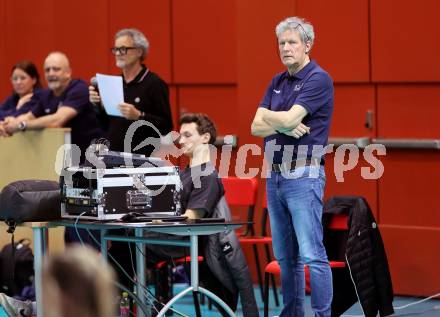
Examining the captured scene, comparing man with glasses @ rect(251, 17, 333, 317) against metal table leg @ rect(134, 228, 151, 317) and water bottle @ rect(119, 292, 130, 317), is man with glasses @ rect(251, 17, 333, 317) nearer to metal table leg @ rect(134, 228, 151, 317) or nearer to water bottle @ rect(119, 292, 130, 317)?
metal table leg @ rect(134, 228, 151, 317)

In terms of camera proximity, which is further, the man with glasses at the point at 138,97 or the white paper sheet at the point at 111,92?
the man with glasses at the point at 138,97

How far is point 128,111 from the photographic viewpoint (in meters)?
6.21

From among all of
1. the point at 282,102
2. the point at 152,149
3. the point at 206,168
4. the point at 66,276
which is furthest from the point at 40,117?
the point at 66,276

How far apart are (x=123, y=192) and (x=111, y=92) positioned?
1.30 metres

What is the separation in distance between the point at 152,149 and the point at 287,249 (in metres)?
1.42

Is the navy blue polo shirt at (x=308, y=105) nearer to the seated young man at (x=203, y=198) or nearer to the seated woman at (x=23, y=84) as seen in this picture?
the seated young man at (x=203, y=198)

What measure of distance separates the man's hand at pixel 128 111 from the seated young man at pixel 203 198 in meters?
0.38

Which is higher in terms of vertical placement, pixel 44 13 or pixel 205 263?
pixel 44 13

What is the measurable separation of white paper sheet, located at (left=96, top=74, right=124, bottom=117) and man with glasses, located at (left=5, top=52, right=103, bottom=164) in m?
0.88

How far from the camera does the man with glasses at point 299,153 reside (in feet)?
17.1

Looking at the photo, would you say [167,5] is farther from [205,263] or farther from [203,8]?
[205,263]

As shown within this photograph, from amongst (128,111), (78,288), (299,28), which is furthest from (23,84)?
(78,288)

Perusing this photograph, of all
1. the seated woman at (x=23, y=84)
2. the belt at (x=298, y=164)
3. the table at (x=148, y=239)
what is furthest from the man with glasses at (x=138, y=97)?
the seated woman at (x=23, y=84)

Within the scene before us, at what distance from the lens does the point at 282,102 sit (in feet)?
17.6
